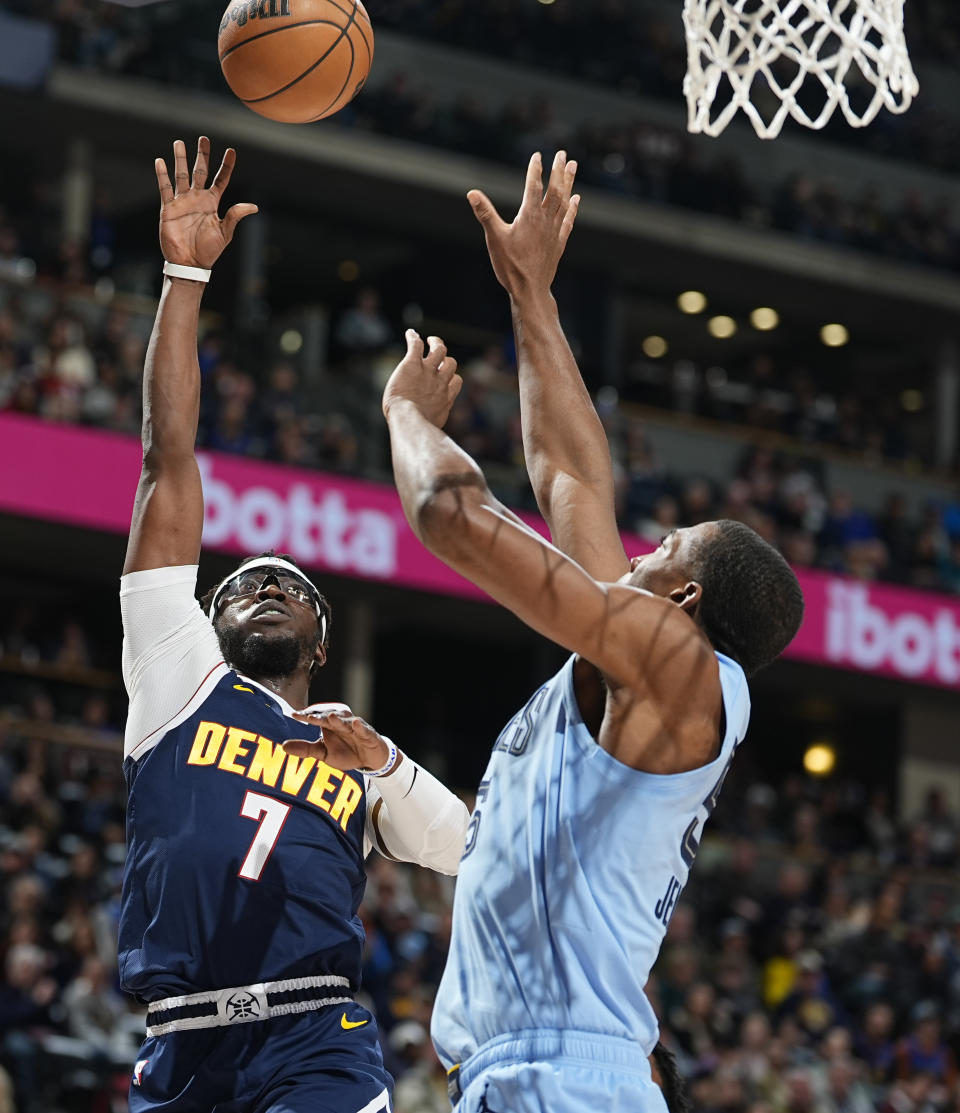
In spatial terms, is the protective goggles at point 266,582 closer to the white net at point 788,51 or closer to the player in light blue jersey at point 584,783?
the player in light blue jersey at point 584,783

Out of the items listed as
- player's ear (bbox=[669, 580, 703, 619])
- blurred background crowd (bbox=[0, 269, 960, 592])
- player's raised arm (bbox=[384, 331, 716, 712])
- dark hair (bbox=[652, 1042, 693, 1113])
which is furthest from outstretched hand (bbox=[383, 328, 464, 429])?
blurred background crowd (bbox=[0, 269, 960, 592])

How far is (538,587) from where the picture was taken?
3.13 m

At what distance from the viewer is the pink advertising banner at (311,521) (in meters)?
16.2

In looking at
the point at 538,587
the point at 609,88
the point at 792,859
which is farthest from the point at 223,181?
the point at 609,88

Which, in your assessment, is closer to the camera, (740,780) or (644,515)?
(644,515)

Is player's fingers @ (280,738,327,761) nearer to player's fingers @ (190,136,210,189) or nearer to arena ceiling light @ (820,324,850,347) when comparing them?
player's fingers @ (190,136,210,189)

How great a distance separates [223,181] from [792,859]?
47.4 ft

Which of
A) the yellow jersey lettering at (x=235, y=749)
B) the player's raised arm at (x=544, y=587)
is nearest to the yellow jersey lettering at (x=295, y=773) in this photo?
the yellow jersey lettering at (x=235, y=749)

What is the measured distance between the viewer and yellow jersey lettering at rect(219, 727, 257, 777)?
15.0 ft

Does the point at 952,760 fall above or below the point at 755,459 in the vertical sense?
below

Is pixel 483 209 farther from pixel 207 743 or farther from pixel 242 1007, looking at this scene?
pixel 242 1007

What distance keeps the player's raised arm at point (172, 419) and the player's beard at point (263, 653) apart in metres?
0.36

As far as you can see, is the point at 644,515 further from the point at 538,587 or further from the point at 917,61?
the point at 538,587

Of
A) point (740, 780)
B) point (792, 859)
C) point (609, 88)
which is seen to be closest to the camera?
point (792, 859)
